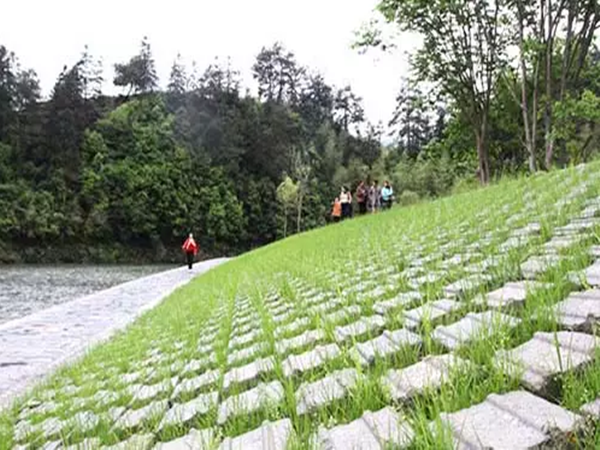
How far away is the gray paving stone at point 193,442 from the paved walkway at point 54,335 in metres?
3.17

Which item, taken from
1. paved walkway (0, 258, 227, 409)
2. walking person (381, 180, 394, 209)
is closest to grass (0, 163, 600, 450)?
paved walkway (0, 258, 227, 409)

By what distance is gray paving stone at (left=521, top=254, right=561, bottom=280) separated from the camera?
362 centimetres

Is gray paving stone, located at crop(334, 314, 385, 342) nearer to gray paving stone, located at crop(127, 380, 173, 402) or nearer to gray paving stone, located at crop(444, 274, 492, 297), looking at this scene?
gray paving stone, located at crop(444, 274, 492, 297)

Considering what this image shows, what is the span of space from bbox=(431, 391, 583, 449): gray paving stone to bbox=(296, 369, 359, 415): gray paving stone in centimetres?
65

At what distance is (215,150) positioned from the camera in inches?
2499

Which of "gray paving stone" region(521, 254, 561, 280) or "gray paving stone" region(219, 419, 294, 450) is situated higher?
"gray paving stone" region(521, 254, 561, 280)

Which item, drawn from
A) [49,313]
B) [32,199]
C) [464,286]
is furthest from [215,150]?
[464,286]

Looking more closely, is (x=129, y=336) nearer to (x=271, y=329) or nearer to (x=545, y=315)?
(x=271, y=329)

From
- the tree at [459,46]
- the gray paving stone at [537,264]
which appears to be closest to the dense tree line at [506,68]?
the tree at [459,46]

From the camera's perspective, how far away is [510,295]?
10.7 ft

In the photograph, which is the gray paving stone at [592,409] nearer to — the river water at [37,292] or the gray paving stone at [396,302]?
the gray paving stone at [396,302]

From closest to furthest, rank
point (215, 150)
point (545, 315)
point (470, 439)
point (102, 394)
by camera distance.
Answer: point (470, 439)
point (545, 315)
point (102, 394)
point (215, 150)

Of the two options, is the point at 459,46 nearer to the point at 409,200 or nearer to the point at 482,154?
the point at 482,154

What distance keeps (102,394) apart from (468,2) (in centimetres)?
1762
